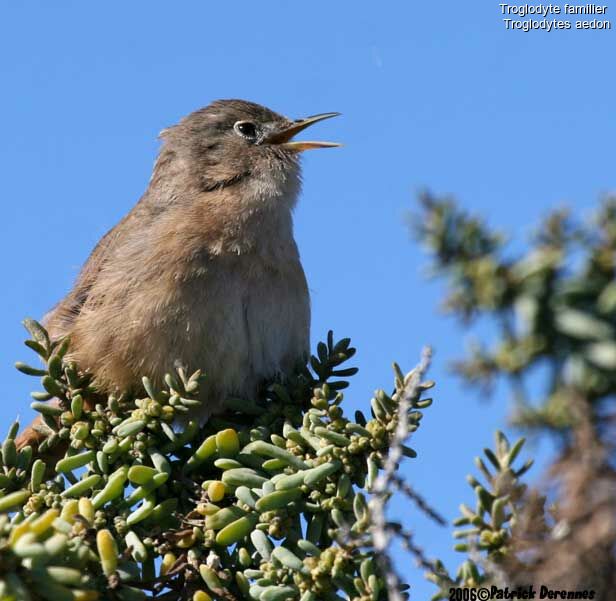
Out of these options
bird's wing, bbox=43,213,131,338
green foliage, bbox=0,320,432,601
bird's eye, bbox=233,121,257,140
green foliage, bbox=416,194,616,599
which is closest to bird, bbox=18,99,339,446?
bird's wing, bbox=43,213,131,338

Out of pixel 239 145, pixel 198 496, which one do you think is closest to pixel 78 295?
pixel 239 145

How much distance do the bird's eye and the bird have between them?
0.22 metres

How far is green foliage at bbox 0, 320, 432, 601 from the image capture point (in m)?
2.91

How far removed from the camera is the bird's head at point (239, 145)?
20.1 feet

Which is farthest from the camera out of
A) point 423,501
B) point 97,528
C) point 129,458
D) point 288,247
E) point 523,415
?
point 288,247

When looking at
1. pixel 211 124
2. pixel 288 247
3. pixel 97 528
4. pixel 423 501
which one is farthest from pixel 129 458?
pixel 211 124

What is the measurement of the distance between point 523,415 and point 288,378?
11.5ft

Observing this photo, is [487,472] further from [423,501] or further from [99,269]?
[99,269]

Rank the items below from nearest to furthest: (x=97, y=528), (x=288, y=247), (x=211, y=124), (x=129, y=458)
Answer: (x=97, y=528) < (x=129, y=458) < (x=288, y=247) < (x=211, y=124)

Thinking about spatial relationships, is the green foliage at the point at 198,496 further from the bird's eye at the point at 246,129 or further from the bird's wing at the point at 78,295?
the bird's eye at the point at 246,129

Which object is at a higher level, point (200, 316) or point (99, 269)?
point (99, 269)

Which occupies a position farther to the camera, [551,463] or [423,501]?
[423,501]

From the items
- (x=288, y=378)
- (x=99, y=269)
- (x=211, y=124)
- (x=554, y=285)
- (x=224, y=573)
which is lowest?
(x=554, y=285)

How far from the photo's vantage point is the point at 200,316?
200 inches
